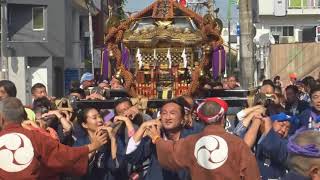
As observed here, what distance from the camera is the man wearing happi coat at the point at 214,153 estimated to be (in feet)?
17.8

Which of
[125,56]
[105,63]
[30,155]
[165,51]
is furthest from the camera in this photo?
[105,63]

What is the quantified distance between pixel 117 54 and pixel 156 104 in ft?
5.99

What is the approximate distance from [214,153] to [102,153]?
58.4 inches

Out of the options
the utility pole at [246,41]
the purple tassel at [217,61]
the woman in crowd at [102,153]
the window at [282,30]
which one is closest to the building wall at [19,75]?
the utility pole at [246,41]

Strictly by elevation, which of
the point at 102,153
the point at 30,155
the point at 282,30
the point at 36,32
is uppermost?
the point at 282,30

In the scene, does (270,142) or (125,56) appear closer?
(270,142)

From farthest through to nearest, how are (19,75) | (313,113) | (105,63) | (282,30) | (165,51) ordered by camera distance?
(282,30)
(19,75)
(105,63)
(165,51)
(313,113)

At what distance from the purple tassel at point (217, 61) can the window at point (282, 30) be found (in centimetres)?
3558

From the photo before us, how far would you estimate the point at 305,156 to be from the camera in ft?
12.2

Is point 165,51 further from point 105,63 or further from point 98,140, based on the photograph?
point 98,140

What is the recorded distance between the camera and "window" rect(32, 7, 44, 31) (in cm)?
3167

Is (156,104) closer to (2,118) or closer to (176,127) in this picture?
(176,127)

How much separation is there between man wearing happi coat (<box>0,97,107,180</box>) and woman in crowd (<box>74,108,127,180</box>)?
63 cm

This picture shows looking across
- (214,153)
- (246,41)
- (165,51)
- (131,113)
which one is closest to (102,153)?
(131,113)
